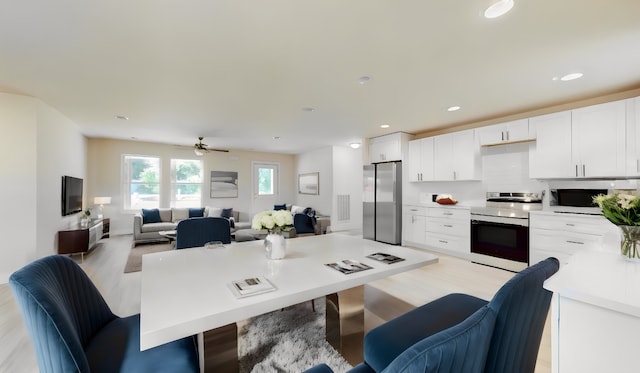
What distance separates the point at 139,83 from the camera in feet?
9.71

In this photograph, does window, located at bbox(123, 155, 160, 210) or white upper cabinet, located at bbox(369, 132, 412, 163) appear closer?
white upper cabinet, located at bbox(369, 132, 412, 163)

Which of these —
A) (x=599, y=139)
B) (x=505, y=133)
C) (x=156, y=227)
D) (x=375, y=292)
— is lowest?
(x=375, y=292)

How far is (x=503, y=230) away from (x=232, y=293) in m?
4.19

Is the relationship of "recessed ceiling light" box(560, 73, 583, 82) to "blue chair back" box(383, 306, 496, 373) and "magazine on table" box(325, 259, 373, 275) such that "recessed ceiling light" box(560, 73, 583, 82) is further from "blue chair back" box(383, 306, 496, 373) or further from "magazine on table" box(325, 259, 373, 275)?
"blue chair back" box(383, 306, 496, 373)

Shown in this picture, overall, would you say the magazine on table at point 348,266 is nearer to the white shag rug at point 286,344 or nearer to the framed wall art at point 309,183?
the white shag rug at point 286,344

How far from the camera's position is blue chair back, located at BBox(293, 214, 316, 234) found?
538cm

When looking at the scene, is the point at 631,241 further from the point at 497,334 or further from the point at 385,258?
the point at 385,258

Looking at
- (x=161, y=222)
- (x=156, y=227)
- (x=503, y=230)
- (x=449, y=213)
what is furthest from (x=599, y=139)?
(x=161, y=222)

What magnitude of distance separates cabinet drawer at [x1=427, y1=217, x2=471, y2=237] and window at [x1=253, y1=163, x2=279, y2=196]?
548 cm

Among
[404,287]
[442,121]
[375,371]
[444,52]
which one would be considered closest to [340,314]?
[375,371]

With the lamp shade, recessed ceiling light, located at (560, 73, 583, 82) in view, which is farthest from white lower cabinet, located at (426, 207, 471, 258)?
the lamp shade

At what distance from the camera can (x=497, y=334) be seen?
2.93ft

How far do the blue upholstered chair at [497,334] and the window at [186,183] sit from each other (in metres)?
7.33

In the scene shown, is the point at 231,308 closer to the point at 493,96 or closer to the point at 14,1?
the point at 14,1
